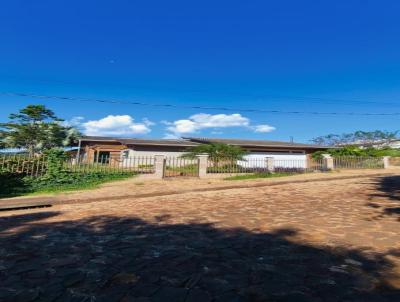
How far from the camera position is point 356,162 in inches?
1057

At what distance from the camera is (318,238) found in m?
4.86

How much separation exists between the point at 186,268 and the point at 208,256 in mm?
532

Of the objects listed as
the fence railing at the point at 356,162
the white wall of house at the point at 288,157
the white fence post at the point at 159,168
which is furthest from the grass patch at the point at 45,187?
the fence railing at the point at 356,162

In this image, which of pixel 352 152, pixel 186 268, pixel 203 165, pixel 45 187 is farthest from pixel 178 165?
pixel 186 268

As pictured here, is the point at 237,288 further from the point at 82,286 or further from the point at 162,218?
the point at 162,218

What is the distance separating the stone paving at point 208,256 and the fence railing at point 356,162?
19.9 m

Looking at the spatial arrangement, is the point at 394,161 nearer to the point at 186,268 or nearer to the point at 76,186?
the point at 76,186

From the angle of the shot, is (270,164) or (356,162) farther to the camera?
(356,162)

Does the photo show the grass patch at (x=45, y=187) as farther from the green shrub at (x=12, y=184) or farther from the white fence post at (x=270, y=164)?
the white fence post at (x=270, y=164)

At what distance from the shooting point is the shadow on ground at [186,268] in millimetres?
2984

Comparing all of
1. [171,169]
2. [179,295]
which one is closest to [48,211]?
[179,295]

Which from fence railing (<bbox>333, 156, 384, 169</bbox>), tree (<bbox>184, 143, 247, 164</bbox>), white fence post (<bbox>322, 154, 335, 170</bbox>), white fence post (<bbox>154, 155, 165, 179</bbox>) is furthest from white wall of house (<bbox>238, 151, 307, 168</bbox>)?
white fence post (<bbox>154, 155, 165, 179</bbox>)

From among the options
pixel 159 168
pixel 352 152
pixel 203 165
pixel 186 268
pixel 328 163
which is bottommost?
pixel 186 268

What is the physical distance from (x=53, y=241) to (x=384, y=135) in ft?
253
